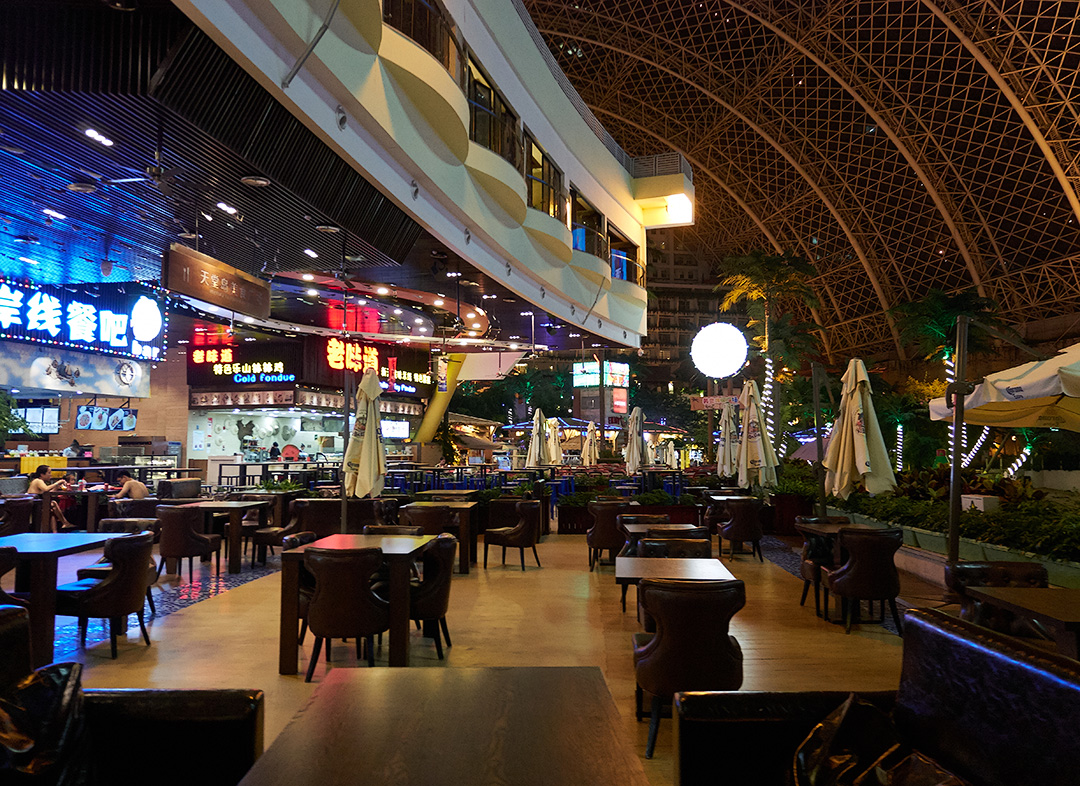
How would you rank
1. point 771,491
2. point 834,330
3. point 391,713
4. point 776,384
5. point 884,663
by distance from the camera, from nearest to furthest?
1. point 391,713
2. point 884,663
3. point 771,491
4. point 776,384
5. point 834,330

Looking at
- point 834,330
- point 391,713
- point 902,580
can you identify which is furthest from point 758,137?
point 391,713

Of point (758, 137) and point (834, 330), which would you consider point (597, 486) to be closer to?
point (758, 137)

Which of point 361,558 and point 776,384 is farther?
point 776,384

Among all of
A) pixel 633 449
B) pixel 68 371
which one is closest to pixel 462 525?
pixel 68 371

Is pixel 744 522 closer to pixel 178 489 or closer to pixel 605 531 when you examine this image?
pixel 605 531

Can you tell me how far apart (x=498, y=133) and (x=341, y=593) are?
9.11m

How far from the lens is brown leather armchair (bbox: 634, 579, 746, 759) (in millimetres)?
3992

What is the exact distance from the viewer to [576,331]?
60.5 ft

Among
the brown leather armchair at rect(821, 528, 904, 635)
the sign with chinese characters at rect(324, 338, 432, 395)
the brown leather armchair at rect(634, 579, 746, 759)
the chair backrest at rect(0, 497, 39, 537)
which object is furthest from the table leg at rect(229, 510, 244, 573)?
the sign with chinese characters at rect(324, 338, 432, 395)

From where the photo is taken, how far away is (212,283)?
773 cm

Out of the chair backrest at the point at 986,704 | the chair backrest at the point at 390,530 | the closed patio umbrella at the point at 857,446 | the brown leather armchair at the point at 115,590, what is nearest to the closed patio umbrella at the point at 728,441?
the closed patio umbrella at the point at 857,446

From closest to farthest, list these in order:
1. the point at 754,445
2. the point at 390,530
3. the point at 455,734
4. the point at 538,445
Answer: the point at 455,734, the point at 390,530, the point at 754,445, the point at 538,445

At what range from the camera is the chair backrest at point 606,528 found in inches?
408

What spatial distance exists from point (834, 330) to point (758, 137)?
40.6ft
